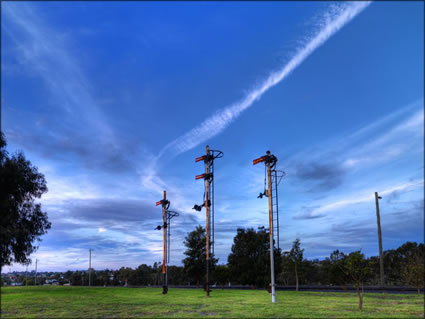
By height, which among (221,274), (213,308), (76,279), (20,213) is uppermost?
(20,213)

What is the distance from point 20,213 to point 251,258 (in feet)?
81.6

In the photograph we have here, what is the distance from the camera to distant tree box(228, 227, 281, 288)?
121 ft

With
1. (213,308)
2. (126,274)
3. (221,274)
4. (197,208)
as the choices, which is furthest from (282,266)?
(126,274)

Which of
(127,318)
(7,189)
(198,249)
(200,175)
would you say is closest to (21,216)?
(7,189)

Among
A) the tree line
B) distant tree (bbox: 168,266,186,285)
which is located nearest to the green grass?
the tree line

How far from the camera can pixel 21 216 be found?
21.8 m

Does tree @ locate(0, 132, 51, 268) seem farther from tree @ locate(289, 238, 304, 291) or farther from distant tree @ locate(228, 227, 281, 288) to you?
A: tree @ locate(289, 238, 304, 291)

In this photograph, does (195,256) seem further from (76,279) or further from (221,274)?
(76,279)

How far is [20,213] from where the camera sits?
70.6 ft

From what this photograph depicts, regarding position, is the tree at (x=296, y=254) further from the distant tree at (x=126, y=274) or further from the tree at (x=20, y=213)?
the distant tree at (x=126, y=274)

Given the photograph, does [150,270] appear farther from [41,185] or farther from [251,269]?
[41,185]

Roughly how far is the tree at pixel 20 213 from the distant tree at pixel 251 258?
22.0m

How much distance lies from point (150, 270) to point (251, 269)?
44708mm

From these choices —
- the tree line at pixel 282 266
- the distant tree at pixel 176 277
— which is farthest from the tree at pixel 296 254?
the distant tree at pixel 176 277
